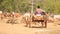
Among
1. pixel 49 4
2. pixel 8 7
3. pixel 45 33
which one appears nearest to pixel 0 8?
pixel 8 7

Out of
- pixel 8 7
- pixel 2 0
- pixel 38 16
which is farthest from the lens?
pixel 2 0

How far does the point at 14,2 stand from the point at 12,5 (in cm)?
73

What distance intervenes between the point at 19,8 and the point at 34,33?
825 inches

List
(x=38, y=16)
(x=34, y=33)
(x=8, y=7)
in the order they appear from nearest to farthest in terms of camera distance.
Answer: (x=34, y=33) < (x=38, y=16) < (x=8, y=7)

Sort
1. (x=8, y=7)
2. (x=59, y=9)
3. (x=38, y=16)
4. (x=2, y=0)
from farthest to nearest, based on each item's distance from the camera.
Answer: (x=2, y=0), (x=8, y=7), (x=59, y=9), (x=38, y=16)

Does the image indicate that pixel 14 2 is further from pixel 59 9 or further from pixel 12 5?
pixel 59 9

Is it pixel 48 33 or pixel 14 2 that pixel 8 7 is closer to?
pixel 14 2

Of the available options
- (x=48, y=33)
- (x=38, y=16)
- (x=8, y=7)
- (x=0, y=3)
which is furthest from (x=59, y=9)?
(x=48, y=33)

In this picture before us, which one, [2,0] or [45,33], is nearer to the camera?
[45,33]

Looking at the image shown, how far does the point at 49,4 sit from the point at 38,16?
17.9 m

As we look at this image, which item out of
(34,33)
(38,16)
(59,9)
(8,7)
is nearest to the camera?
(34,33)

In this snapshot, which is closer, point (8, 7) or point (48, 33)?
point (48, 33)

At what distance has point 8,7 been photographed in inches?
1161

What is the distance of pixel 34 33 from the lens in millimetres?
9234
